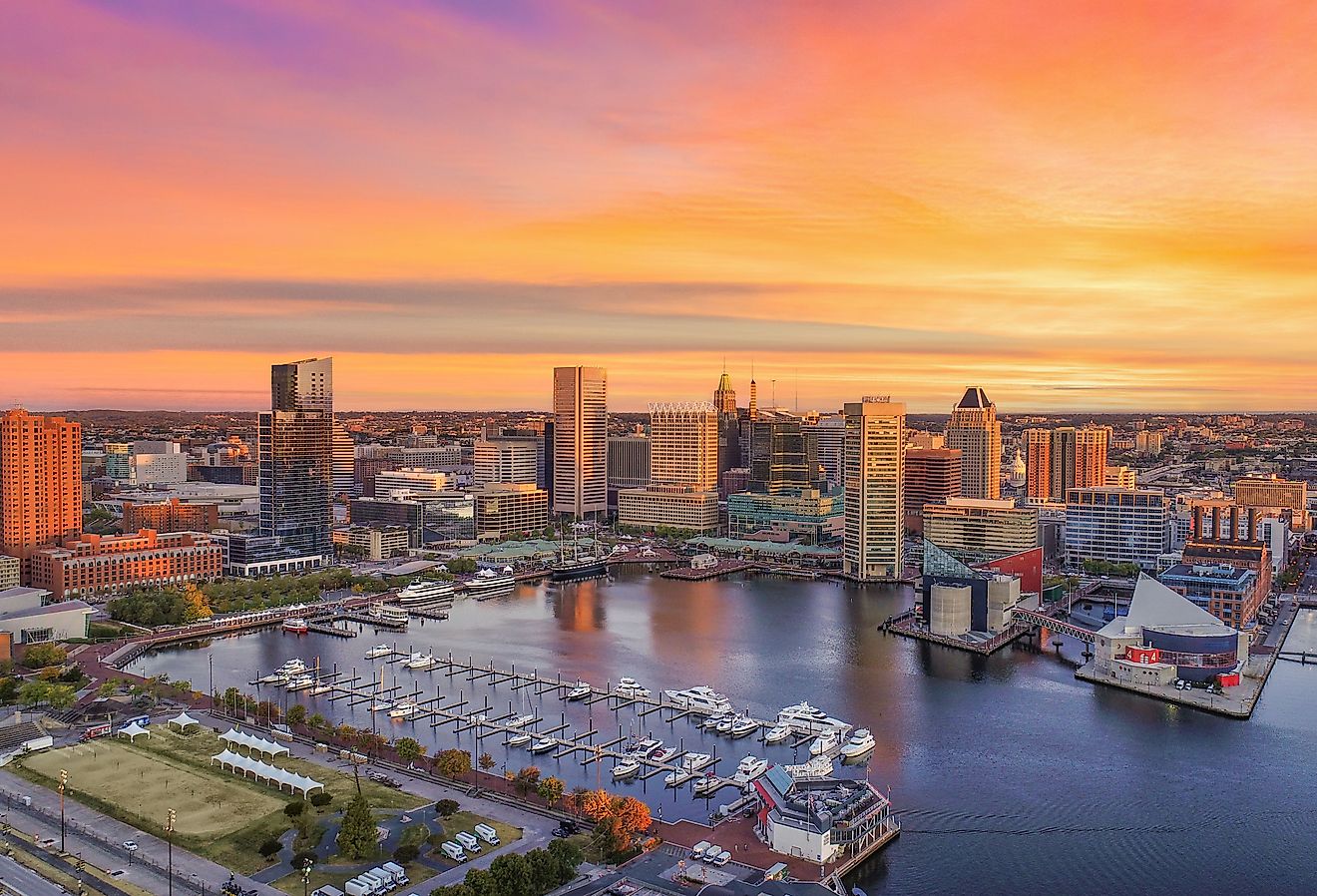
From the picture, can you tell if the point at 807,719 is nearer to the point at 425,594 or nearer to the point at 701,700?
the point at 701,700

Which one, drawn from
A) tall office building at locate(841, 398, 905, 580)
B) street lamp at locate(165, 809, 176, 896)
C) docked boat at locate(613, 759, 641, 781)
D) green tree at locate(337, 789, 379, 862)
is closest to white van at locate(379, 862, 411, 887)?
green tree at locate(337, 789, 379, 862)

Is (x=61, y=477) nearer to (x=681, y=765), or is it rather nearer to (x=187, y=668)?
(x=187, y=668)

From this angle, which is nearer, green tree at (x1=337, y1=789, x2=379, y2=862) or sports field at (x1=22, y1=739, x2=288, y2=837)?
green tree at (x1=337, y1=789, x2=379, y2=862)

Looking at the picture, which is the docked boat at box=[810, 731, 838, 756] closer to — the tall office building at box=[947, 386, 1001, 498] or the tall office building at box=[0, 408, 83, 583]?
the tall office building at box=[0, 408, 83, 583]

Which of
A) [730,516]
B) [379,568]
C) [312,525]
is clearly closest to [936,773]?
[379,568]

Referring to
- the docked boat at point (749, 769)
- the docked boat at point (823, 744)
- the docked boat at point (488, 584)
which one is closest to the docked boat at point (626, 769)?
the docked boat at point (749, 769)

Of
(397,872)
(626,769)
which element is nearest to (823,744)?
(626,769)
